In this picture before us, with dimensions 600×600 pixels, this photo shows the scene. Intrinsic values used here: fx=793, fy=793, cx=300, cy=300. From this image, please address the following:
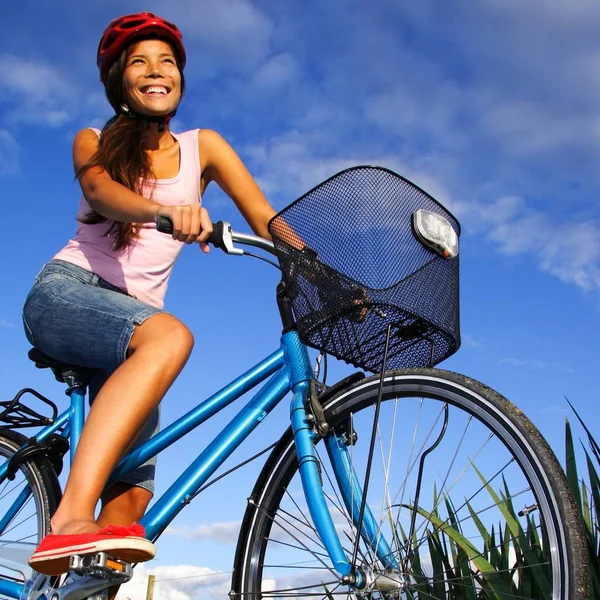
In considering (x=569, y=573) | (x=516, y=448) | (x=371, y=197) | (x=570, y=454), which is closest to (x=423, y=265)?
(x=371, y=197)

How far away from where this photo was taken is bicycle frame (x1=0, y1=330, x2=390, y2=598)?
2223 millimetres

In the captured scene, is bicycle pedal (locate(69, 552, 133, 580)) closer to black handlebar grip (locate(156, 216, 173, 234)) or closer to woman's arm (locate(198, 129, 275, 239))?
black handlebar grip (locate(156, 216, 173, 234))

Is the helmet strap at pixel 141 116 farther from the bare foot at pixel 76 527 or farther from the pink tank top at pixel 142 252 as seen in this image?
the bare foot at pixel 76 527

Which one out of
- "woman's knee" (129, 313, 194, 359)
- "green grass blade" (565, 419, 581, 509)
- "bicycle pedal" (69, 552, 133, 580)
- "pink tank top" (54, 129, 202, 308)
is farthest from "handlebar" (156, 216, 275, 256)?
"green grass blade" (565, 419, 581, 509)

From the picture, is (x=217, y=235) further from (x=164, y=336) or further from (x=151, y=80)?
(x=151, y=80)

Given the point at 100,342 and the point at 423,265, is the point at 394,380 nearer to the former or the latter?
the point at 423,265

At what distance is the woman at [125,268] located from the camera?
2.23 meters

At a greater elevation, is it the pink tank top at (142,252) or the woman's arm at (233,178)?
the woman's arm at (233,178)

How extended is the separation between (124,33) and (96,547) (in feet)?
5.83

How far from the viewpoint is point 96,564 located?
2.10 meters

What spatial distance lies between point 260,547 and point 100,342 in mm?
841

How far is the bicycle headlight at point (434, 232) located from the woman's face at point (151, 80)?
116 cm

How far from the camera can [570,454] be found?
3180mm

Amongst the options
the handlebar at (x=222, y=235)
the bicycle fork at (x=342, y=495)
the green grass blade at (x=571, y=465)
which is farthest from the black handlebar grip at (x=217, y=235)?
the green grass blade at (x=571, y=465)
